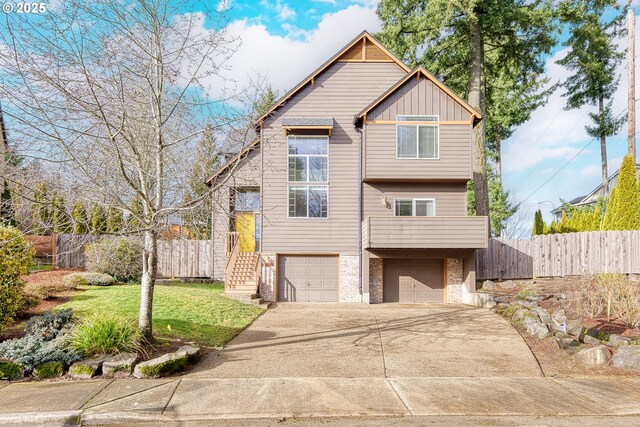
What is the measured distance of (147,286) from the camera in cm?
788

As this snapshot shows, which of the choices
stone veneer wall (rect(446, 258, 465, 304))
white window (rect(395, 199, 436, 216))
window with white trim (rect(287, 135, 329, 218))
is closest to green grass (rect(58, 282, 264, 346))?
window with white trim (rect(287, 135, 329, 218))

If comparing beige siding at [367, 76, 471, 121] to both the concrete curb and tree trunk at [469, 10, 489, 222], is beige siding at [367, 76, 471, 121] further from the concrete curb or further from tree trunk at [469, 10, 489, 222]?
the concrete curb

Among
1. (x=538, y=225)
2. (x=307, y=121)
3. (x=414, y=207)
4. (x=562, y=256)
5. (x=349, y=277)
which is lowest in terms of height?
(x=349, y=277)

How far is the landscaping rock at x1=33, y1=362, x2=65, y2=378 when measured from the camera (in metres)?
6.72

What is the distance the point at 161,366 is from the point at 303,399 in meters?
2.56

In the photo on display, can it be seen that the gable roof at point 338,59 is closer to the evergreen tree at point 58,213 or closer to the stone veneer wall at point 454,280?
the stone veneer wall at point 454,280

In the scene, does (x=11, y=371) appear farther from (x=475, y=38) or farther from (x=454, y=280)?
(x=475, y=38)

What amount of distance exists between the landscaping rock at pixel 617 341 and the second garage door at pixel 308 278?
8925mm

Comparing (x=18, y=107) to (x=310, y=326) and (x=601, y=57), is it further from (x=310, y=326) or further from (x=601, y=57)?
(x=601, y=57)

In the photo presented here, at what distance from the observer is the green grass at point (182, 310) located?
920 centimetres

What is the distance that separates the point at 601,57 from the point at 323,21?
1864cm

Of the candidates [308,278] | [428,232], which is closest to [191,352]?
[308,278]

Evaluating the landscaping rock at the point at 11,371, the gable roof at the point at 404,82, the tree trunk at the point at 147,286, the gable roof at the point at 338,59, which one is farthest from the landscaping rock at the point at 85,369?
the gable roof at the point at 404,82

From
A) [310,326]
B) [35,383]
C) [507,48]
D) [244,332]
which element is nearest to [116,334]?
[35,383]
